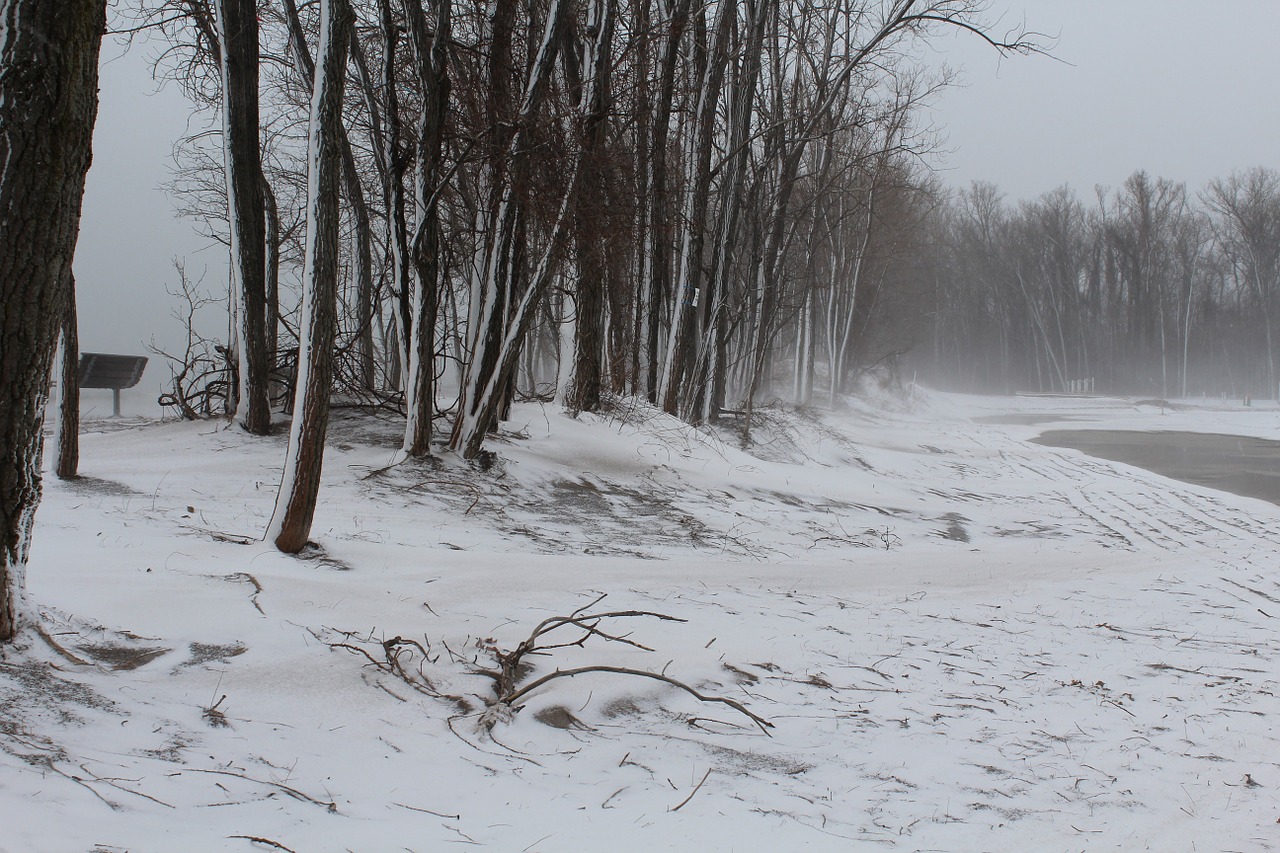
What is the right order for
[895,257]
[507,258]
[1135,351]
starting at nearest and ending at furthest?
[507,258] < [895,257] < [1135,351]

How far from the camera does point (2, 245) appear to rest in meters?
2.75

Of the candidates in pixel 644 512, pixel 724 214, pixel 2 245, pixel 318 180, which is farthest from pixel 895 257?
pixel 2 245

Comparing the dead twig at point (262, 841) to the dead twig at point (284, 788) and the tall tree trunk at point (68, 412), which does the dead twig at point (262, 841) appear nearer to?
the dead twig at point (284, 788)

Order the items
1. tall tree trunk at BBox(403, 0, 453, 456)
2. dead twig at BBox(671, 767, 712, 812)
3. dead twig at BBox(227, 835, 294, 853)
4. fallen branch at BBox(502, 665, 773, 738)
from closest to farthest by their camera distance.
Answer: dead twig at BBox(227, 835, 294, 853) → dead twig at BBox(671, 767, 712, 812) → fallen branch at BBox(502, 665, 773, 738) → tall tree trunk at BBox(403, 0, 453, 456)

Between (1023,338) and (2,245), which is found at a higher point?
(1023,338)

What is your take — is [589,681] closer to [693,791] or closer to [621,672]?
[621,672]

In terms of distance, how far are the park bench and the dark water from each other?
52.7 ft

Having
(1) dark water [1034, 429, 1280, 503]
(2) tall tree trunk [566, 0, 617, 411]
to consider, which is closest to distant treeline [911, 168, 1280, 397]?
(1) dark water [1034, 429, 1280, 503]

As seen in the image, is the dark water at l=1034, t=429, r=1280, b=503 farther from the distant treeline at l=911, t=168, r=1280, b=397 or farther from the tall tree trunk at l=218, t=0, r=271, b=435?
the distant treeline at l=911, t=168, r=1280, b=397

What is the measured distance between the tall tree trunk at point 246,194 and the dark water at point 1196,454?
39.2 ft

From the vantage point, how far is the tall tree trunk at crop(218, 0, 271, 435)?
8055 millimetres

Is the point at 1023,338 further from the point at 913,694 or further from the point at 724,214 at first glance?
the point at 913,694

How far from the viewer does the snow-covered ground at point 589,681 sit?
2500 mm

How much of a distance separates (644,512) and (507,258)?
8.32ft
